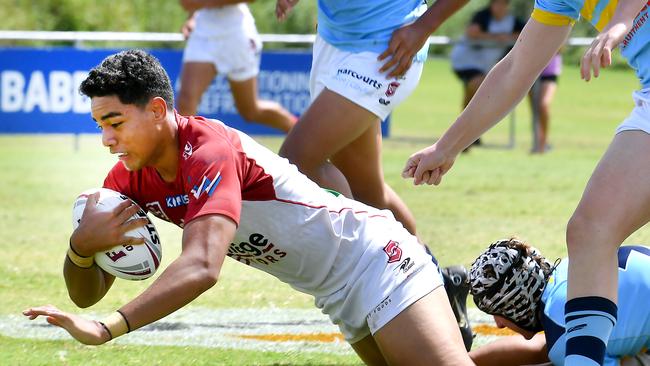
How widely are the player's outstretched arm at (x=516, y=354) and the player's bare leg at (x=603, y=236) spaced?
2.85ft

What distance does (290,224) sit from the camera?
13.5ft

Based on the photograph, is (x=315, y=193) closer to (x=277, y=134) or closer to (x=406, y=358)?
(x=406, y=358)

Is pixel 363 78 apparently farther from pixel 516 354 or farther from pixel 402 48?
pixel 516 354

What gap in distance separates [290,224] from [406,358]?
0.61 m

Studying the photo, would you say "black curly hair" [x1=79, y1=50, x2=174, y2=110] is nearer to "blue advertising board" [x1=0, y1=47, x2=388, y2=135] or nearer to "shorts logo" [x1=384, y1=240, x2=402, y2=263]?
"shorts logo" [x1=384, y1=240, x2=402, y2=263]

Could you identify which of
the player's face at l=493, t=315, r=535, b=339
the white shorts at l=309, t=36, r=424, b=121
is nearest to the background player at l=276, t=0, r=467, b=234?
the white shorts at l=309, t=36, r=424, b=121

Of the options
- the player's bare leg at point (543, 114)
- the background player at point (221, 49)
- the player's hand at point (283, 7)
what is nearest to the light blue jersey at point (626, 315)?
the player's hand at point (283, 7)

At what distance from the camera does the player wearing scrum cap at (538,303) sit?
161 inches

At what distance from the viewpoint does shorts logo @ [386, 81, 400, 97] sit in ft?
18.5

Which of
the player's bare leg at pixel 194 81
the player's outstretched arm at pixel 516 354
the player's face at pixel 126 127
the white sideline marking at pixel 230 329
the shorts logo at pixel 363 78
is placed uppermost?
the player's face at pixel 126 127

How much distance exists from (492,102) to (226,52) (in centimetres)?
585

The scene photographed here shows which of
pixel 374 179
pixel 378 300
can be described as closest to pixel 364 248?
pixel 378 300

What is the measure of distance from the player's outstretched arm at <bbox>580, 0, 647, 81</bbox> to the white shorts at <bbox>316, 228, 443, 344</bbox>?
103 cm

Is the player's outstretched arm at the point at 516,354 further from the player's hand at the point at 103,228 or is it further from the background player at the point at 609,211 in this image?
the player's hand at the point at 103,228
